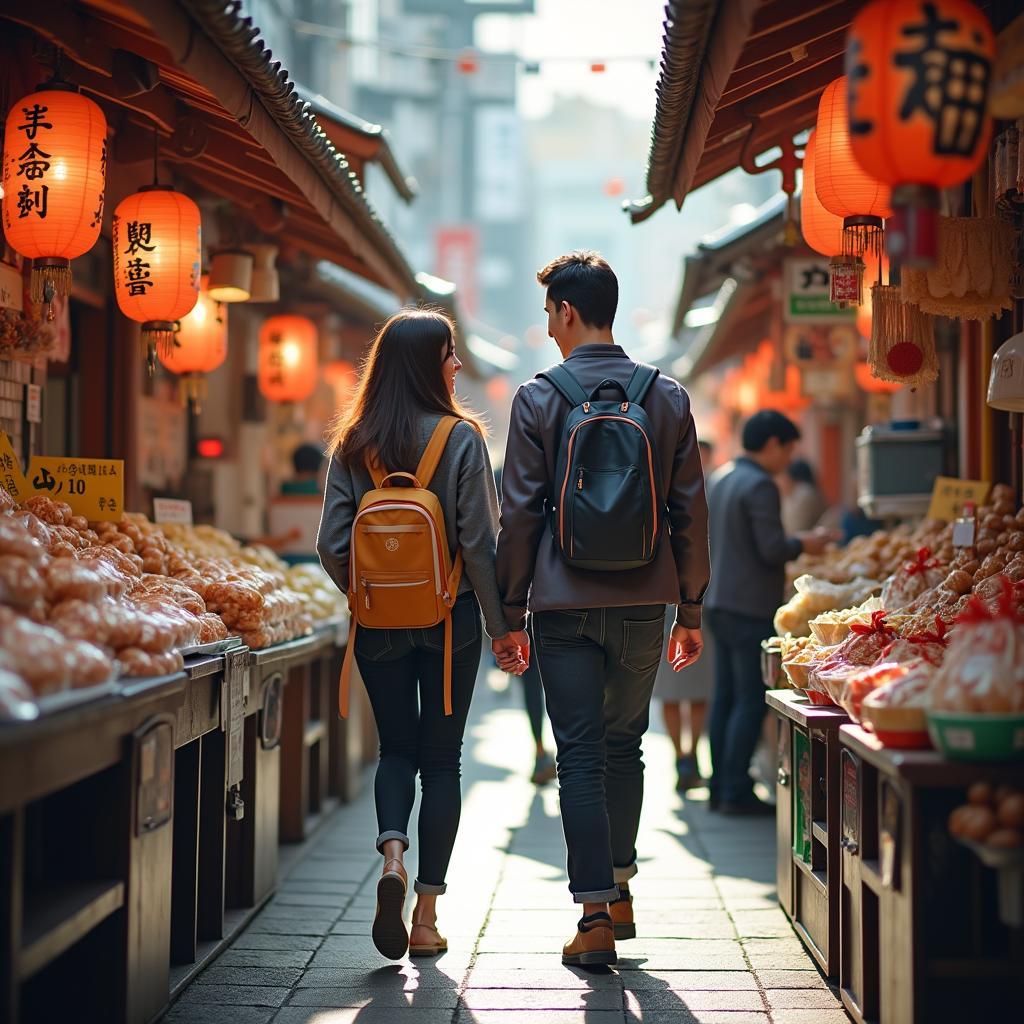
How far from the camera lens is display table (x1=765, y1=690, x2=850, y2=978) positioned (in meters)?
4.91

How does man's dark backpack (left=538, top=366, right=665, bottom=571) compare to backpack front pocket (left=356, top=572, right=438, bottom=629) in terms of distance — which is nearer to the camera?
man's dark backpack (left=538, top=366, right=665, bottom=571)

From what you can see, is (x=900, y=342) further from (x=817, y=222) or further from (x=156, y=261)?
(x=156, y=261)

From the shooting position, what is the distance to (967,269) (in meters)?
5.97

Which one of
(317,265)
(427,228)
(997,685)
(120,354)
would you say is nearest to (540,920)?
(997,685)

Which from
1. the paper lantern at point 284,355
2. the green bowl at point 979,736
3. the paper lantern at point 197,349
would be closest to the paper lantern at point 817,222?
the green bowl at point 979,736

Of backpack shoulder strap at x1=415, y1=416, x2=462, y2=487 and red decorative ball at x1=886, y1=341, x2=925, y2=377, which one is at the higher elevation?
red decorative ball at x1=886, y1=341, x2=925, y2=377

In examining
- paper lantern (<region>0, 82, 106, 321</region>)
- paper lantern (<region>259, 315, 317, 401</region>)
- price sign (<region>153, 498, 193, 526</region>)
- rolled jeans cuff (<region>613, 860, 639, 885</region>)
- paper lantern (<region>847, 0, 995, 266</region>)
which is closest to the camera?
paper lantern (<region>847, 0, 995, 266</region>)

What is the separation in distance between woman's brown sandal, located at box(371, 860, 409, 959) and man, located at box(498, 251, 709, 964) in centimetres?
64

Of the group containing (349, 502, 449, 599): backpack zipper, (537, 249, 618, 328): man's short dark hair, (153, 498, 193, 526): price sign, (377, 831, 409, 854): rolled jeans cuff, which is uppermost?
(537, 249, 618, 328): man's short dark hair

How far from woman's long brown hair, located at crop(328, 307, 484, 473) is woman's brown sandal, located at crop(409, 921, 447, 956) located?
1.81 meters

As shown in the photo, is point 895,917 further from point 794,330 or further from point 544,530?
point 794,330

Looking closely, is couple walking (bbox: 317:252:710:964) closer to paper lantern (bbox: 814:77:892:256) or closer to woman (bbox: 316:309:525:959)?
woman (bbox: 316:309:525:959)

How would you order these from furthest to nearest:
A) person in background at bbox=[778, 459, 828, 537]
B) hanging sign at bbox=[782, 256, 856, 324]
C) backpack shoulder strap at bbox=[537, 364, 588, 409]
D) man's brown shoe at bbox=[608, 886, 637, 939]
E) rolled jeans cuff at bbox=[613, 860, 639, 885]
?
person in background at bbox=[778, 459, 828, 537]
hanging sign at bbox=[782, 256, 856, 324]
man's brown shoe at bbox=[608, 886, 637, 939]
rolled jeans cuff at bbox=[613, 860, 639, 885]
backpack shoulder strap at bbox=[537, 364, 588, 409]

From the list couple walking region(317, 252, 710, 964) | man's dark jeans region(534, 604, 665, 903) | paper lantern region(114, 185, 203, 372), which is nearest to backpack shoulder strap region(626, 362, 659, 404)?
couple walking region(317, 252, 710, 964)
